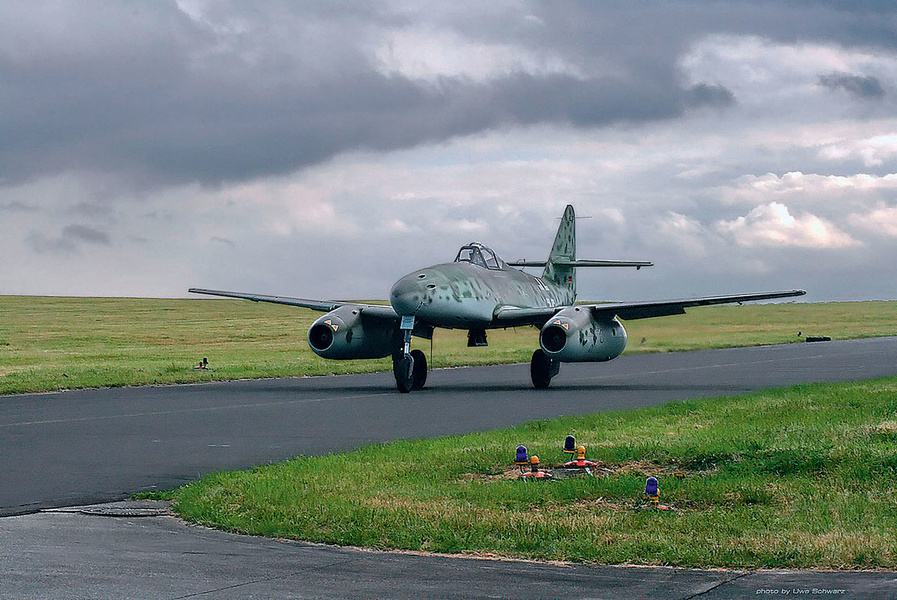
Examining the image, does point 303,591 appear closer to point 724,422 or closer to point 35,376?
point 724,422

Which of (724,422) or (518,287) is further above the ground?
(518,287)

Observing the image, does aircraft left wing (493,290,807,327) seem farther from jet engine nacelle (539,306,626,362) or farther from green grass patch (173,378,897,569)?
green grass patch (173,378,897,569)

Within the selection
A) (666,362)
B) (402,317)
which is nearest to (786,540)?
(402,317)

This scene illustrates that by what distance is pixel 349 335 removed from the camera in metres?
31.3

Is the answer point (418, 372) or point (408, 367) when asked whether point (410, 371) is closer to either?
point (408, 367)

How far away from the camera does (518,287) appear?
33.7m

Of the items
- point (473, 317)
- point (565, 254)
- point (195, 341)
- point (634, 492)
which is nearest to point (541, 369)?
point (473, 317)

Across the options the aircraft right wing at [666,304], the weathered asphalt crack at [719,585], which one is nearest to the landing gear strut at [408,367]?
the aircraft right wing at [666,304]

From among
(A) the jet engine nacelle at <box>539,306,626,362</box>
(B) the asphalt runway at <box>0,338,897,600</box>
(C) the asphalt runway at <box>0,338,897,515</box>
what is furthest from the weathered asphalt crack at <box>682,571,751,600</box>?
(A) the jet engine nacelle at <box>539,306,626,362</box>

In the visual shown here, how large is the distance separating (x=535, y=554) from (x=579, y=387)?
22.7m

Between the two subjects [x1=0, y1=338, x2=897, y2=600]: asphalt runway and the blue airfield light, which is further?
the blue airfield light

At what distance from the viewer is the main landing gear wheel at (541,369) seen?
31.6m

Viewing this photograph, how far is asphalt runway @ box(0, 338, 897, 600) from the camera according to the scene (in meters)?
8.16

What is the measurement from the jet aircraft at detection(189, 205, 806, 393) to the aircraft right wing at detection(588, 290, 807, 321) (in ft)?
0.08
